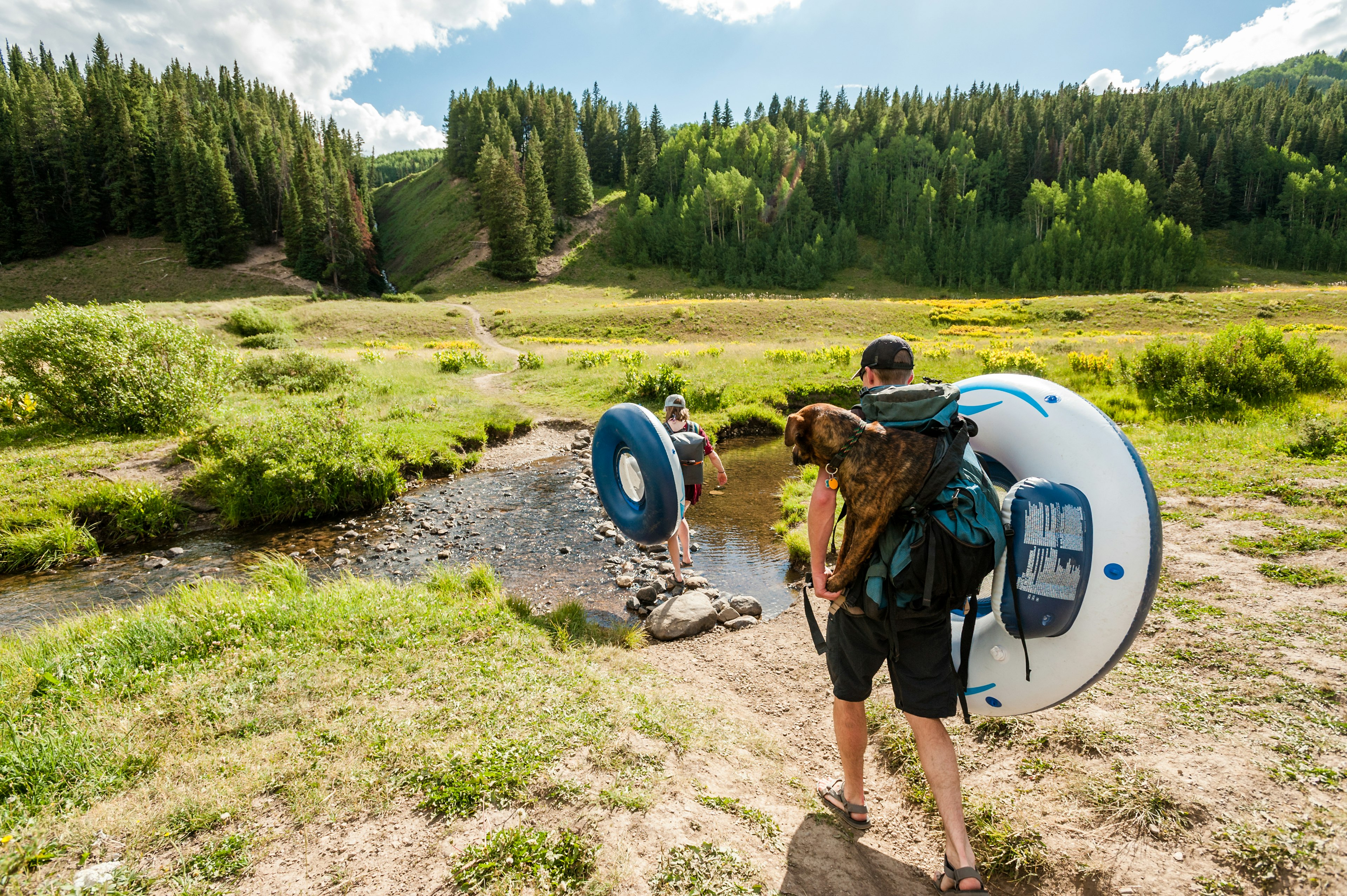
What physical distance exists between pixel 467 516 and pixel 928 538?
1039cm

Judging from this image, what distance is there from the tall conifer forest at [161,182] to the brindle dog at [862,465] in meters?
73.6

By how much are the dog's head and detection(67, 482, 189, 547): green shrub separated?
1260 cm

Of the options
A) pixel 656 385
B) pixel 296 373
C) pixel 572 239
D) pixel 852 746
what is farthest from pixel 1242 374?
pixel 572 239

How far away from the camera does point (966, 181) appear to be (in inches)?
3595

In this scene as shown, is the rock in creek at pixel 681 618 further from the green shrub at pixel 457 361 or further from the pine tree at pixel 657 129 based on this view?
the pine tree at pixel 657 129

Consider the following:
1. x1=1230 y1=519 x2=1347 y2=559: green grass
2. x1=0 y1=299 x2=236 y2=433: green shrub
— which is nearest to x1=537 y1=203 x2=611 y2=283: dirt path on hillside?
x1=0 y1=299 x2=236 y2=433: green shrub

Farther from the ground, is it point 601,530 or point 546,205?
point 546,205

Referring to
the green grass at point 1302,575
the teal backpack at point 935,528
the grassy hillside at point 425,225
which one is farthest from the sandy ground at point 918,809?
the grassy hillside at point 425,225

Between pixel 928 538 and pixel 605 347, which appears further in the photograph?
pixel 605 347

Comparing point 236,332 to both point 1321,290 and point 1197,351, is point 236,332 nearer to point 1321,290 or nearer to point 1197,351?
point 1197,351

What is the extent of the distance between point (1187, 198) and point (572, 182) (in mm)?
84765

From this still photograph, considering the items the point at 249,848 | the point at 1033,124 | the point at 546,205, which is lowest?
the point at 249,848

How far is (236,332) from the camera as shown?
38000mm

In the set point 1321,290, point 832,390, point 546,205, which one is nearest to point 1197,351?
point 832,390
